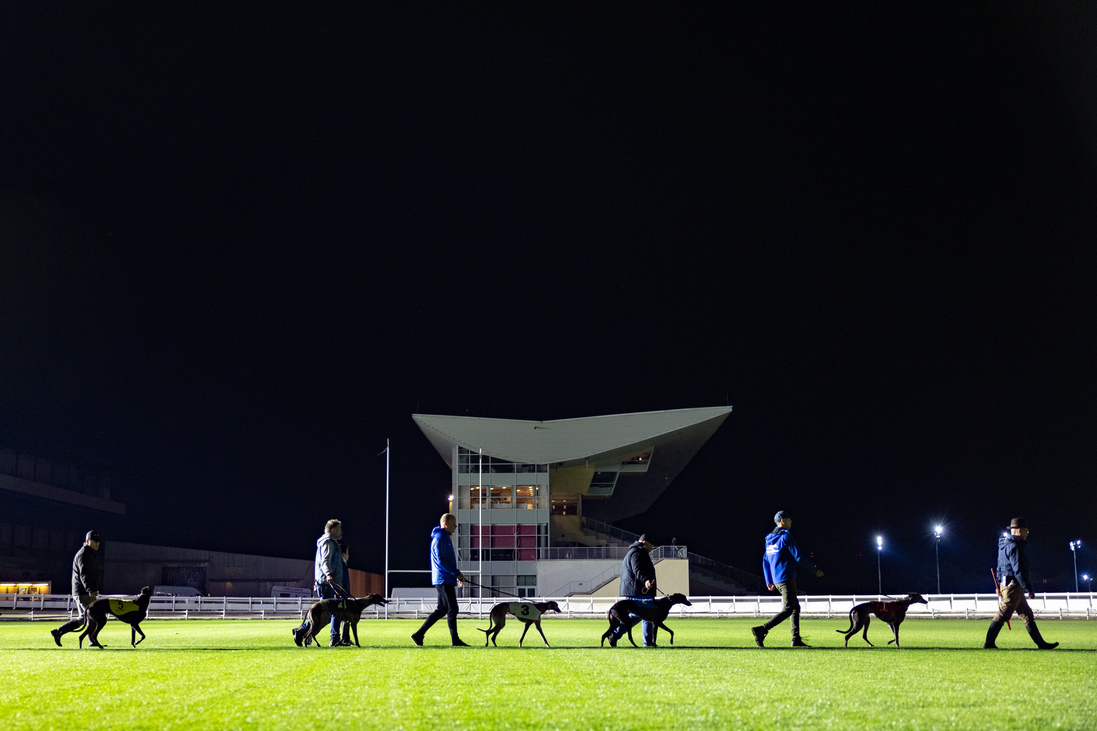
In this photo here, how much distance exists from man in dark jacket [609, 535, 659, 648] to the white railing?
20.3 metres

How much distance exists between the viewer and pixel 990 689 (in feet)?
21.0

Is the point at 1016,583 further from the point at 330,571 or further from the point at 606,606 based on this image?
the point at 606,606

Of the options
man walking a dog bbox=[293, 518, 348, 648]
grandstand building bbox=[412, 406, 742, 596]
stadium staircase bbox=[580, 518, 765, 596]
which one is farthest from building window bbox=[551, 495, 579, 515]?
man walking a dog bbox=[293, 518, 348, 648]

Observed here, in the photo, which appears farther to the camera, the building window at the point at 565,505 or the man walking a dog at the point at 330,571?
the building window at the point at 565,505

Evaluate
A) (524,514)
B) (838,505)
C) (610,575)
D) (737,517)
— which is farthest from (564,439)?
(838,505)

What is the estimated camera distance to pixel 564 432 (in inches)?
2205

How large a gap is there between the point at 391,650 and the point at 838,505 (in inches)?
3101

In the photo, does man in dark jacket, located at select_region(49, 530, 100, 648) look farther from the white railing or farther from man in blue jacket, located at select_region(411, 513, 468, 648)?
the white railing

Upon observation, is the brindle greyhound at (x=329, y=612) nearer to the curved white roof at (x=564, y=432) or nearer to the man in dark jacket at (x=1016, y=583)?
the man in dark jacket at (x=1016, y=583)

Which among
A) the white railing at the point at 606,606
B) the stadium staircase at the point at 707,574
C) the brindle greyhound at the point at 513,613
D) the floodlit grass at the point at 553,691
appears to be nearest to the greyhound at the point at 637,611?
the brindle greyhound at the point at 513,613

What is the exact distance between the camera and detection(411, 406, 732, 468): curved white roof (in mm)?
53531

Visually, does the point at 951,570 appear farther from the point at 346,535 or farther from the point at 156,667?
the point at 156,667

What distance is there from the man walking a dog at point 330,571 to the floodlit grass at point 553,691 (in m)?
1.74

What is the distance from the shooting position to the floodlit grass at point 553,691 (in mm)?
5020
